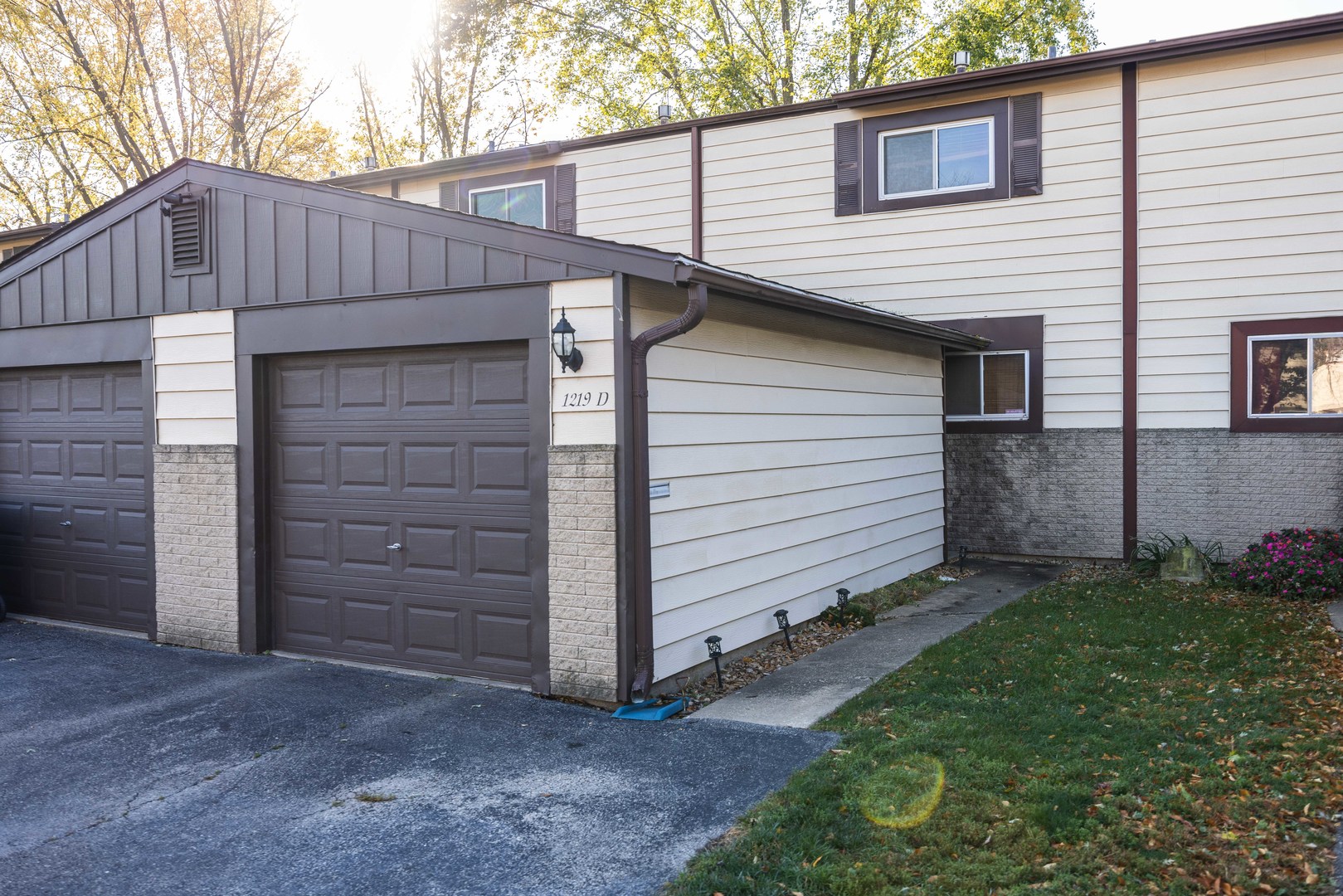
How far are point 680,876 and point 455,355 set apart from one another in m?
4.07

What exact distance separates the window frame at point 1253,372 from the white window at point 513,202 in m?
8.77

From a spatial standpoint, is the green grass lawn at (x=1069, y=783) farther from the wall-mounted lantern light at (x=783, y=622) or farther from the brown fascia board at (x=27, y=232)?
the brown fascia board at (x=27, y=232)

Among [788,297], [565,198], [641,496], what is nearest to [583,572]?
[641,496]

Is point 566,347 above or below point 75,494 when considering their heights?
above

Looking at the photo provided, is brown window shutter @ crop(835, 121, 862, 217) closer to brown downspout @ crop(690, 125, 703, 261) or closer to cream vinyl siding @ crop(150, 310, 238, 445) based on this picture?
brown downspout @ crop(690, 125, 703, 261)

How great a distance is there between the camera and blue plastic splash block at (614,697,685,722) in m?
5.79

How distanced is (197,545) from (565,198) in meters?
7.48

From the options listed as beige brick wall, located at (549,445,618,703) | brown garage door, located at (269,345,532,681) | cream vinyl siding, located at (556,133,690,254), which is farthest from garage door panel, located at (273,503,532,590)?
cream vinyl siding, located at (556,133,690,254)

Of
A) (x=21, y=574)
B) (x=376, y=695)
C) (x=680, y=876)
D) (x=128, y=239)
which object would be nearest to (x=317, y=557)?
(x=376, y=695)

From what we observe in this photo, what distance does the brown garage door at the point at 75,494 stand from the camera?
27.3 ft

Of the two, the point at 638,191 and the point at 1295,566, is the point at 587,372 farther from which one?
the point at 638,191

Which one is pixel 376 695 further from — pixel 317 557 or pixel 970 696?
pixel 970 696

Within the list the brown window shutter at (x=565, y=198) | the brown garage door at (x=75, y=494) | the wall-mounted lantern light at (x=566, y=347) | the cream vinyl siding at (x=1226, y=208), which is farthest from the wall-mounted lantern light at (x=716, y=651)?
the brown window shutter at (x=565, y=198)

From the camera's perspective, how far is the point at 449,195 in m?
14.1
